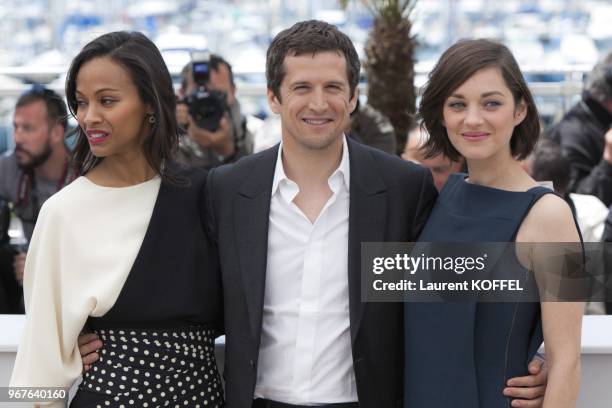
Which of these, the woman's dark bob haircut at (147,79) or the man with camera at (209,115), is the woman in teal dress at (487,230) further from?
the man with camera at (209,115)

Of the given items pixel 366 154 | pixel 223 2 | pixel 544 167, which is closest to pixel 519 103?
pixel 366 154

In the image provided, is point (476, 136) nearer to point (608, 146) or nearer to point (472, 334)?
point (472, 334)

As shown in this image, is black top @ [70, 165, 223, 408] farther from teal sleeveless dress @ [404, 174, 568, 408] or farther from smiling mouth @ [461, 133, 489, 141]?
smiling mouth @ [461, 133, 489, 141]

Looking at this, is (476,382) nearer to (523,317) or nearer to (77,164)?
(523,317)

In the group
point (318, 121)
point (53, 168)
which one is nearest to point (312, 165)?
point (318, 121)

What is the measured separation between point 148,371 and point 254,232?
454 mm

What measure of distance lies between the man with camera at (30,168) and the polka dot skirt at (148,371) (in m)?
2.18

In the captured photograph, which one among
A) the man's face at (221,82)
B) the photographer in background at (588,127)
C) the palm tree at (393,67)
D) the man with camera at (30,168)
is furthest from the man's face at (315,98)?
the palm tree at (393,67)

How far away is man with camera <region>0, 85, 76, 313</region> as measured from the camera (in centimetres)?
451

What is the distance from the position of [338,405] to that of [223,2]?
24.8 m

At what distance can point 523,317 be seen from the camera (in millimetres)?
2236

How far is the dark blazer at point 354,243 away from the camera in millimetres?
2400

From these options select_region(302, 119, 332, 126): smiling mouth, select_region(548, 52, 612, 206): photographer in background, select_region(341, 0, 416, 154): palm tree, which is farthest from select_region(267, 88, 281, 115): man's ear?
select_region(341, 0, 416, 154): palm tree

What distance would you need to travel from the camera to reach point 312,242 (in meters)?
2.44
